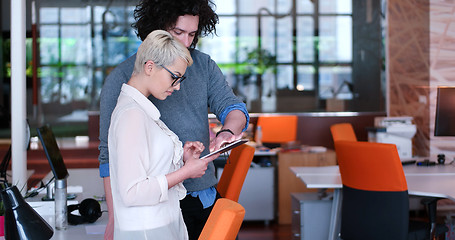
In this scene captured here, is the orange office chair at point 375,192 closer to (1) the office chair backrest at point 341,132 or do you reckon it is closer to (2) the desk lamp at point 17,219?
(2) the desk lamp at point 17,219

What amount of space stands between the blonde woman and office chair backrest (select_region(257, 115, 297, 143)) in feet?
19.2

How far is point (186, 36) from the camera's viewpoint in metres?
2.27

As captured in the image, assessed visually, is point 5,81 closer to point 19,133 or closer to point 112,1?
point 112,1

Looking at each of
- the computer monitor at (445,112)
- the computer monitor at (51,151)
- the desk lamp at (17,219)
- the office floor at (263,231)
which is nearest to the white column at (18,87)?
the computer monitor at (51,151)

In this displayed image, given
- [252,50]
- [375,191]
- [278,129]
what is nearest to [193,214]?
[375,191]

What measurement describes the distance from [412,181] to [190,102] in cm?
232

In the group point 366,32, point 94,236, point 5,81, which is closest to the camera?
point 94,236

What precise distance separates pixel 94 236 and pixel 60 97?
9598 millimetres

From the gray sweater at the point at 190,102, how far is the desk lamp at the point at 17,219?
45 cm

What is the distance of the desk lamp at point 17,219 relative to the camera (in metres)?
1.76

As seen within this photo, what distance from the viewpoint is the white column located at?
325 centimetres

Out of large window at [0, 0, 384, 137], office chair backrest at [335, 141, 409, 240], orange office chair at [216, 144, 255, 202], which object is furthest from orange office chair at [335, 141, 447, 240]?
large window at [0, 0, 384, 137]

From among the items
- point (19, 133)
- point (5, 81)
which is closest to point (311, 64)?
point (5, 81)

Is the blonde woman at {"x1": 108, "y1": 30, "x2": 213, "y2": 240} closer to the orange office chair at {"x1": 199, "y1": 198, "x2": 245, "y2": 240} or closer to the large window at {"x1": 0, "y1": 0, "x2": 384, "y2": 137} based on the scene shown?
the orange office chair at {"x1": 199, "y1": 198, "x2": 245, "y2": 240}
